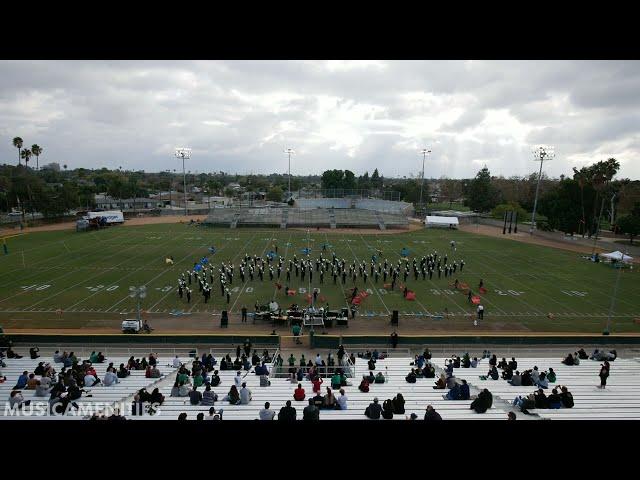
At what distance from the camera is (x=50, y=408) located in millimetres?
7312

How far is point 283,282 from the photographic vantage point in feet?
72.6

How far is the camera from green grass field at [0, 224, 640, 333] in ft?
58.4

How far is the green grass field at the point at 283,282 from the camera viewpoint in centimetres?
1781

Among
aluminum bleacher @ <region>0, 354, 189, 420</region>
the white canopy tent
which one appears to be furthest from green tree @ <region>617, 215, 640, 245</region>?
aluminum bleacher @ <region>0, 354, 189, 420</region>

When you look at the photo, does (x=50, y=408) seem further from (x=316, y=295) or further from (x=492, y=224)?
(x=492, y=224)

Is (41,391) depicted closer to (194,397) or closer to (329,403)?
(194,397)

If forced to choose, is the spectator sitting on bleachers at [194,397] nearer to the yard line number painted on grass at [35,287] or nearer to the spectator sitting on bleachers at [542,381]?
the spectator sitting on bleachers at [542,381]

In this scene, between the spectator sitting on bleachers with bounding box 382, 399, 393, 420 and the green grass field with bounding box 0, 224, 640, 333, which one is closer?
the spectator sitting on bleachers with bounding box 382, 399, 393, 420

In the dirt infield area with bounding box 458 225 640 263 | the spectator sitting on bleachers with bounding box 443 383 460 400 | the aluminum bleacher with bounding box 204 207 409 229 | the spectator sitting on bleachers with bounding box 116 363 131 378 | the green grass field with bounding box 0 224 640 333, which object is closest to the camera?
the spectator sitting on bleachers with bounding box 443 383 460 400

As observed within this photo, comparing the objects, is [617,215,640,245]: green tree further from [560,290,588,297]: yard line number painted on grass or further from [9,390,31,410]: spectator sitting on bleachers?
[9,390,31,410]: spectator sitting on bleachers
